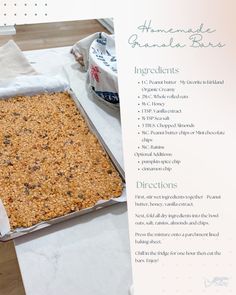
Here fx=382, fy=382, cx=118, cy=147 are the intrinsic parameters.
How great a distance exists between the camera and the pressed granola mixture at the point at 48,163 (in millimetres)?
1021

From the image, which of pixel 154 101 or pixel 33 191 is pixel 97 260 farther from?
pixel 154 101

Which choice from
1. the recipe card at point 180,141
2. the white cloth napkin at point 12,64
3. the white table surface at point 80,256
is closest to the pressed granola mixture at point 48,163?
the white table surface at point 80,256

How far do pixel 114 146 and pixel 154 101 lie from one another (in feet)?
2.47

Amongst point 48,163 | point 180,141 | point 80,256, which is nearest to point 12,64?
point 48,163

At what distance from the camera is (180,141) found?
1.66 ft

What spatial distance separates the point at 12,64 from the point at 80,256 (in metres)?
1.10

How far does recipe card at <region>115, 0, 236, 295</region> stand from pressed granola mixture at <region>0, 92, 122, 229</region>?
1.60ft

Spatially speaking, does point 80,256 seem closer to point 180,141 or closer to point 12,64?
point 180,141

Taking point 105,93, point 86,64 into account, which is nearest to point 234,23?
point 105,93

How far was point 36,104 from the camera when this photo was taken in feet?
4.76

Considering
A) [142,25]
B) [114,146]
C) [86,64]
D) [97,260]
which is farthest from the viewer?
[86,64]

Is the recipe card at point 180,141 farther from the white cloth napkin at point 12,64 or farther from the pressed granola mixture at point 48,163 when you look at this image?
the white cloth napkin at point 12,64

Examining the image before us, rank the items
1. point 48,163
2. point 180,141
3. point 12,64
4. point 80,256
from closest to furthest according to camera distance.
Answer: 1. point 180,141
2. point 80,256
3. point 48,163
4. point 12,64

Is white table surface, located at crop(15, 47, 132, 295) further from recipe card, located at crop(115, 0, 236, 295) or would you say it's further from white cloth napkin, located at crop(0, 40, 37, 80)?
white cloth napkin, located at crop(0, 40, 37, 80)
